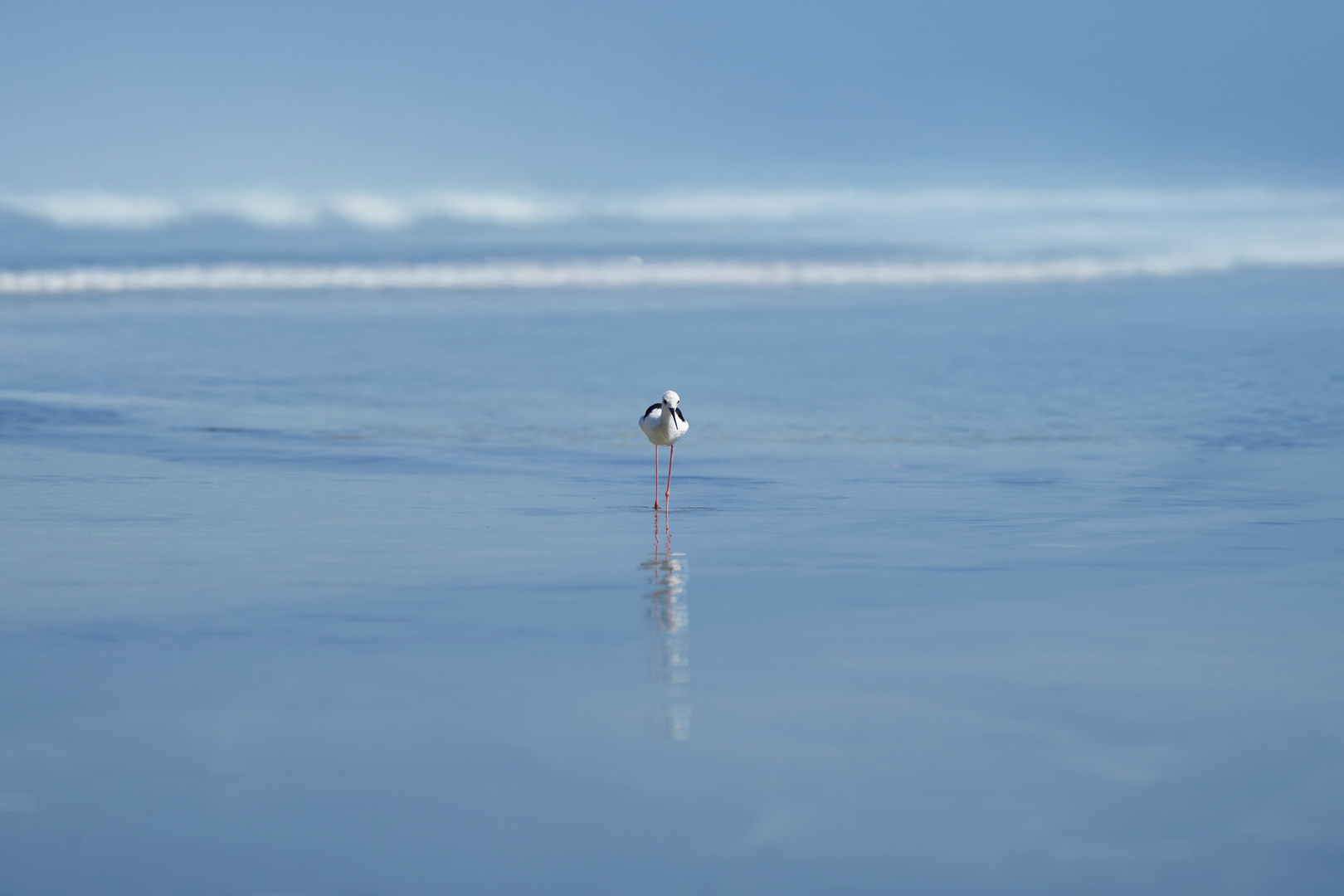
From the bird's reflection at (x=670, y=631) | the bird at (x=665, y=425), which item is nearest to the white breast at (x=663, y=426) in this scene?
the bird at (x=665, y=425)

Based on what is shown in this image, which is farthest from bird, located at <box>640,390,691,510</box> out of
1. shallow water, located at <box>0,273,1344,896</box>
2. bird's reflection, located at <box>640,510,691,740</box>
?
bird's reflection, located at <box>640,510,691,740</box>

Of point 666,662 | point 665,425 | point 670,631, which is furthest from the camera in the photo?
point 665,425

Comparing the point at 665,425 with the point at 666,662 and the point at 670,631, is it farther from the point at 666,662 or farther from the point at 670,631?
the point at 666,662

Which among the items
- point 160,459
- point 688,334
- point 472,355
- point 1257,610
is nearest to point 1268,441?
point 1257,610

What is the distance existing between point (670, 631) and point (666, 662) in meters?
0.43

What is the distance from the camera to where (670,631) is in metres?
4.85

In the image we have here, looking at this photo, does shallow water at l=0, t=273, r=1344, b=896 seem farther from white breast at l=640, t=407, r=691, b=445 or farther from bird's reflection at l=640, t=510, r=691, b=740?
white breast at l=640, t=407, r=691, b=445

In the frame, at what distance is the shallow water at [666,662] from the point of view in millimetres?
3045

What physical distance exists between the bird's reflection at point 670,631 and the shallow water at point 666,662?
0.8 inches

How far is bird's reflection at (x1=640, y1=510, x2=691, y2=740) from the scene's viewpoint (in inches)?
153

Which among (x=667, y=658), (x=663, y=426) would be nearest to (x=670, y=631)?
(x=667, y=658)

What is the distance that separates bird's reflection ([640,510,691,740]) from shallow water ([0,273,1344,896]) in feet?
0.07

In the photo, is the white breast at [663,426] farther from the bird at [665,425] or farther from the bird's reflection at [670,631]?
the bird's reflection at [670,631]

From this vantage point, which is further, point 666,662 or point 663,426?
point 663,426
